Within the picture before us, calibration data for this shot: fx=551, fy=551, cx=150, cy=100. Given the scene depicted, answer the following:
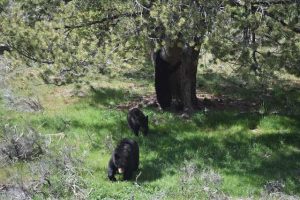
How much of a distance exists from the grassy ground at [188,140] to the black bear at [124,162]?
0.20m

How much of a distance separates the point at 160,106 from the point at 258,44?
12.8 ft

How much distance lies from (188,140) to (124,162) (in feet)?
8.34

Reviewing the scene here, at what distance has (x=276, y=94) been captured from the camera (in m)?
16.5

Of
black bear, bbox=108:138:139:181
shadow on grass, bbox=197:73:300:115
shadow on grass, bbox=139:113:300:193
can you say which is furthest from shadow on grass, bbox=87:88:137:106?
black bear, bbox=108:138:139:181

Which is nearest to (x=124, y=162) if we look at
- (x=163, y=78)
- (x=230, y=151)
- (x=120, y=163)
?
(x=120, y=163)

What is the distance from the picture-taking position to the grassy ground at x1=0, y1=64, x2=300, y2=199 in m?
9.76

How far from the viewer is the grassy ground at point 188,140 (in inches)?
384

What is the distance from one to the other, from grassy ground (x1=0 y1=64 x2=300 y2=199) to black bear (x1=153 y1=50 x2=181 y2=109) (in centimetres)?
55

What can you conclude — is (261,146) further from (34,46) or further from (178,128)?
(34,46)

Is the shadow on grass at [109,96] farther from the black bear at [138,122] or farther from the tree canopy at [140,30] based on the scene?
the black bear at [138,122]

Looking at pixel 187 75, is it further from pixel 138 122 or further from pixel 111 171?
pixel 111 171

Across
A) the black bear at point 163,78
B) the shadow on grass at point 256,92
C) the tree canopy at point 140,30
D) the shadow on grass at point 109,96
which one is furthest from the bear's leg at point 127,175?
the shadow on grass at point 109,96

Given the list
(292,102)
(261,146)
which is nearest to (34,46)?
(261,146)

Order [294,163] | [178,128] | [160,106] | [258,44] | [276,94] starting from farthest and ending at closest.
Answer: [276,94] < [160,106] < [178,128] < [258,44] < [294,163]
